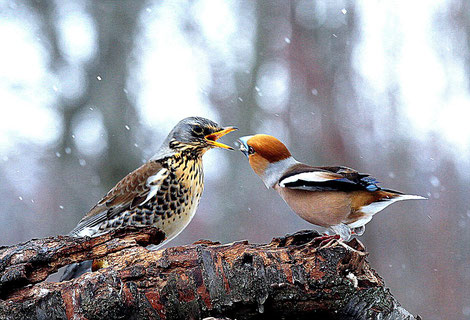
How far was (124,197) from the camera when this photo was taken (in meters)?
2.71

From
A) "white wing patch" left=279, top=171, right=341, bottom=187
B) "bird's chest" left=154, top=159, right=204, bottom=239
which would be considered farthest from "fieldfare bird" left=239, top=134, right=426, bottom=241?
"bird's chest" left=154, top=159, right=204, bottom=239

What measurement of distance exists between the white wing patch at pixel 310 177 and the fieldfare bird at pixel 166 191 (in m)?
0.57

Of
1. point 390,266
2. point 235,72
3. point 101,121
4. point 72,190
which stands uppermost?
point 235,72

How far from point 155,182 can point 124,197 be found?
18 centimetres

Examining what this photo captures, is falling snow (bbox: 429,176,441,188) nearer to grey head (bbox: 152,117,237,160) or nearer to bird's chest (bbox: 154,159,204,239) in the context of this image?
grey head (bbox: 152,117,237,160)

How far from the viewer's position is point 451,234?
199 inches

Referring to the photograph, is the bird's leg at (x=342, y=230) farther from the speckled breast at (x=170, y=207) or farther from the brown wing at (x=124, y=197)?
the brown wing at (x=124, y=197)

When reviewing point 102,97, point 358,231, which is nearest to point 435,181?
point 358,231

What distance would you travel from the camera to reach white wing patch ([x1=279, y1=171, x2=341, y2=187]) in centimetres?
196

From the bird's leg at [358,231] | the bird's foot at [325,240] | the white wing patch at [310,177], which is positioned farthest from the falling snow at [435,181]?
the bird's foot at [325,240]

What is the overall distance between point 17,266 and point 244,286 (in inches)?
33.2

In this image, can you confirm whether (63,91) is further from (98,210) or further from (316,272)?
(316,272)

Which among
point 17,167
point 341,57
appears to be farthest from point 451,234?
point 17,167

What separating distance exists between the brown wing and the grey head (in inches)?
7.1
